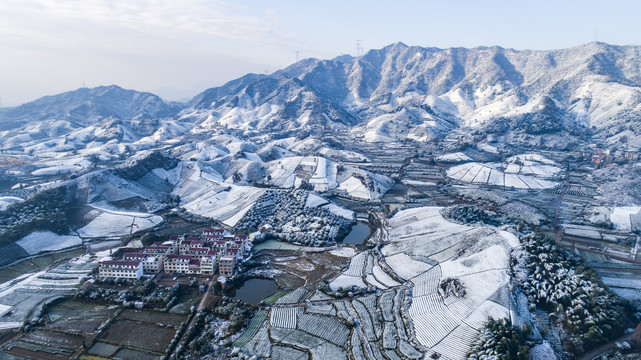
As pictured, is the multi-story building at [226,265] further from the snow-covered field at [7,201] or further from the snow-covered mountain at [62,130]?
the snow-covered mountain at [62,130]

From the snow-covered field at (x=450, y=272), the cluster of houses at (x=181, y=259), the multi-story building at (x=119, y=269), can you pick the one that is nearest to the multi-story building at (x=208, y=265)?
the cluster of houses at (x=181, y=259)

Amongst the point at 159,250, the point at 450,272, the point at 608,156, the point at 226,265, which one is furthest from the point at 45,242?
the point at 608,156

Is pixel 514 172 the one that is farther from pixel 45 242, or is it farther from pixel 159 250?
pixel 45 242

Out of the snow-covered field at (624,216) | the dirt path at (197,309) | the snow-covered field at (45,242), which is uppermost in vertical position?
the snow-covered field at (624,216)

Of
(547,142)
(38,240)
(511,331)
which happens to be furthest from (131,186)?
(547,142)

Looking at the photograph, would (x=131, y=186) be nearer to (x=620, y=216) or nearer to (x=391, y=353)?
(x=391, y=353)
